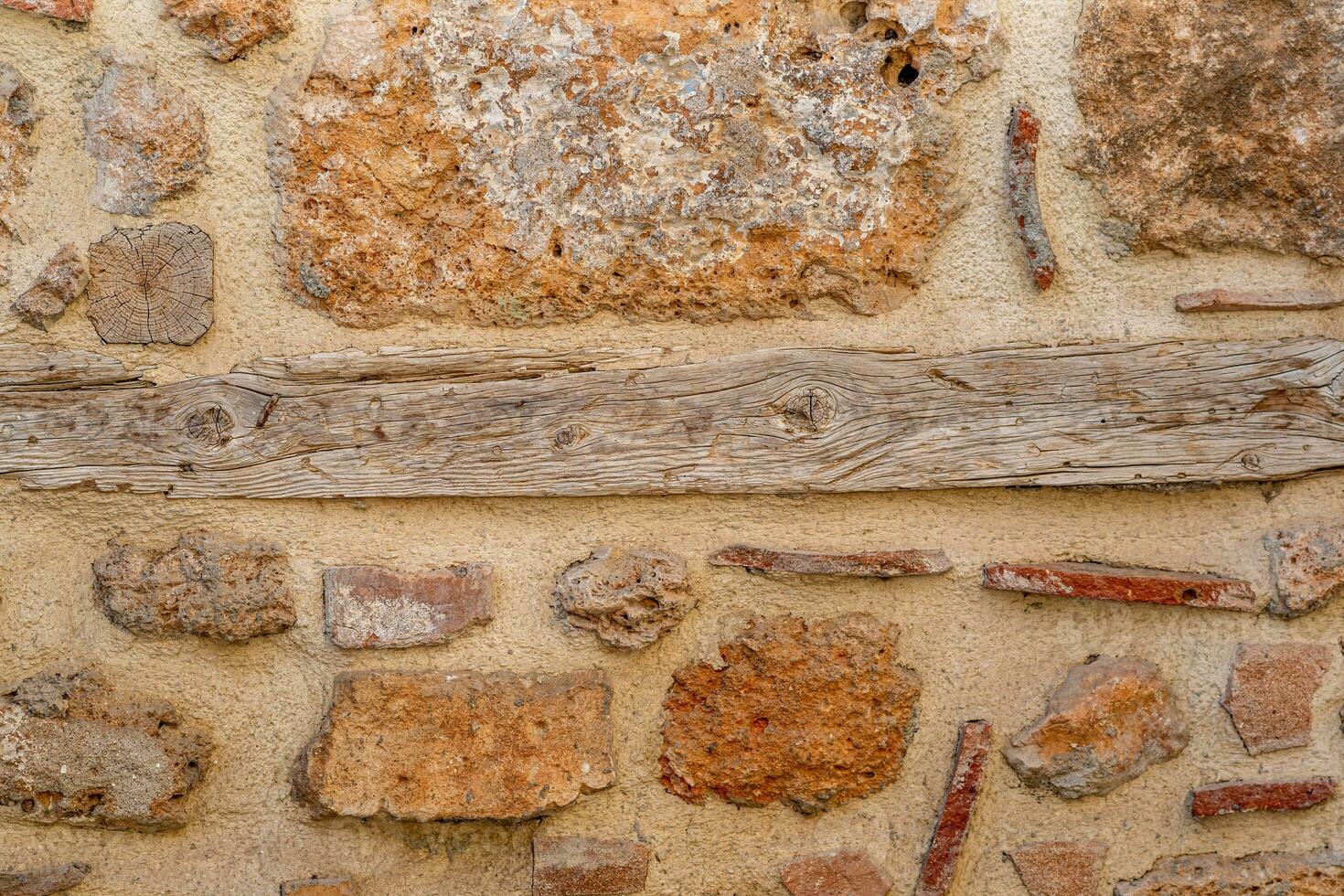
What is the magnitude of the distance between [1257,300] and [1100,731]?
0.61 m

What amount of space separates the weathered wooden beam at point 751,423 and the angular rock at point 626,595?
0.32ft

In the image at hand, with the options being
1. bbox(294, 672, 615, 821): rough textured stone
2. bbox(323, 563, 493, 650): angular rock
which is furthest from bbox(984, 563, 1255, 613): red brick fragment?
bbox(323, 563, 493, 650): angular rock

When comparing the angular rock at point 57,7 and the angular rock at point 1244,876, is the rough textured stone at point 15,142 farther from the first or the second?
the angular rock at point 1244,876

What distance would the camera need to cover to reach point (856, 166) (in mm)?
1588

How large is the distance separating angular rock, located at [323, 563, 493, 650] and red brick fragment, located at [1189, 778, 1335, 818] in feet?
3.34

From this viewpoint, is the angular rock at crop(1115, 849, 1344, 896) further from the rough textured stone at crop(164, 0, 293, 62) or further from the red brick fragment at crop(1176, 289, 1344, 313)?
the rough textured stone at crop(164, 0, 293, 62)

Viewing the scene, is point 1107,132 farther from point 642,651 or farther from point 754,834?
point 754,834

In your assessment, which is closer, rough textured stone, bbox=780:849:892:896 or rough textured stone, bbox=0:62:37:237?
rough textured stone, bbox=0:62:37:237

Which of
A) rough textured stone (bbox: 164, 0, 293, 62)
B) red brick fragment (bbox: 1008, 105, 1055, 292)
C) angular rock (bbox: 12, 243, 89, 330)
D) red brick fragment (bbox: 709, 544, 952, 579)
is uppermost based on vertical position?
rough textured stone (bbox: 164, 0, 293, 62)

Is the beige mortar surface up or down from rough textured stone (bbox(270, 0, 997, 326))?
down

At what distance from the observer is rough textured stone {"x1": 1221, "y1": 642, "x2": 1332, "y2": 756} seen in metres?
1.66

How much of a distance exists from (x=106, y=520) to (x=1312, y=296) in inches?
63.8

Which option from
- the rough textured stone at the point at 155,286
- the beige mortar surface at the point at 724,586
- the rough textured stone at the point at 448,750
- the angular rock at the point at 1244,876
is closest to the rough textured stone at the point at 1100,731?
the beige mortar surface at the point at 724,586

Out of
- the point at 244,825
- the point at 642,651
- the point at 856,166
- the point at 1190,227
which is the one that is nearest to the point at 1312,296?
the point at 1190,227
